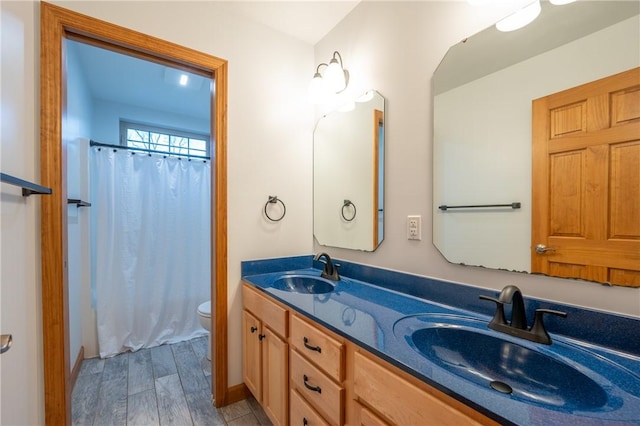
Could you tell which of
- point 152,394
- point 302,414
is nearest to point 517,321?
point 302,414

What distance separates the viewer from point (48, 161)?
1.21 metres

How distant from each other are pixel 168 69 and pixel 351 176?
1875 mm

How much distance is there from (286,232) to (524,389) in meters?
1.51

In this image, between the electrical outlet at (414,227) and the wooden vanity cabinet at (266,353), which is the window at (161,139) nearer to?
the wooden vanity cabinet at (266,353)

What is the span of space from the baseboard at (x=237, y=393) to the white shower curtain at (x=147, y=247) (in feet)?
3.87

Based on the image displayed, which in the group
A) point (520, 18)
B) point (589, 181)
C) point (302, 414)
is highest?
point (520, 18)

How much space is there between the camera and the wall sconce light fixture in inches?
67.8

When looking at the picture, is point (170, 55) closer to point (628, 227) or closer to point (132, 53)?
point (132, 53)

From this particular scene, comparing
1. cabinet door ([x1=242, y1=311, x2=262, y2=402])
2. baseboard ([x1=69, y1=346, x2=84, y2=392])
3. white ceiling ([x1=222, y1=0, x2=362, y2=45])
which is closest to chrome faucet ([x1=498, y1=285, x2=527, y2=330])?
cabinet door ([x1=242, y1=311, x2=262, y2=402])

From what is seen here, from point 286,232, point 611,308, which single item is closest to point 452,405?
point 611,308

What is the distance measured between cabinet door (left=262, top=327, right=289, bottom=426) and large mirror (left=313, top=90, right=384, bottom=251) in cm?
73

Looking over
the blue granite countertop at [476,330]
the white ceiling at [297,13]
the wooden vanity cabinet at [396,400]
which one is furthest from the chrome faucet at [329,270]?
the white ceiling at [297,13]

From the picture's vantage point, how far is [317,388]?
1052 mm

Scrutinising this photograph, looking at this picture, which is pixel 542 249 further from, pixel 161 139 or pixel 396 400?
pixel 161 139
